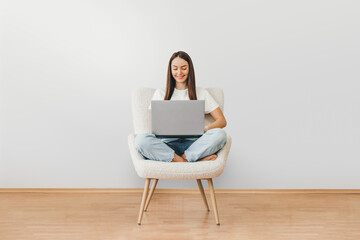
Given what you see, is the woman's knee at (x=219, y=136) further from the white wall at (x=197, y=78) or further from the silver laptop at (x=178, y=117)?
the white wall at (x=197, y=78)

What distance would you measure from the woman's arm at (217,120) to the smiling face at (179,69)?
0.30 m

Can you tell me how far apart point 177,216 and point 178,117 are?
64cm

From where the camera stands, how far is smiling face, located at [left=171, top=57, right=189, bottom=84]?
227 centimetres

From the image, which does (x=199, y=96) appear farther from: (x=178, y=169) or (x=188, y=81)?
(x=178, y=169)

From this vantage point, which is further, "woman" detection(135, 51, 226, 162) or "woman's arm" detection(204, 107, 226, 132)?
"woman's arm" detection(204, 107, 226, 132)

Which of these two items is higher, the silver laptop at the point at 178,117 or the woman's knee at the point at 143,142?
the silver laptop at the point at 178,117

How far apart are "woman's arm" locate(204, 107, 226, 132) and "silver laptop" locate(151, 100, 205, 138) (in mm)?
200

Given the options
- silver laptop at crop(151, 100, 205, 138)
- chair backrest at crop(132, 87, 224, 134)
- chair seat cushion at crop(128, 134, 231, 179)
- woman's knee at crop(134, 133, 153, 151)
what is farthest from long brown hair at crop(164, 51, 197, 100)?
chair seat cushion at crop(128, 134, 231, 179)

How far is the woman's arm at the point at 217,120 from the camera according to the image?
2.21 m

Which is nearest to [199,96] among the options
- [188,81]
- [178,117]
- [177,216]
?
[188,81]

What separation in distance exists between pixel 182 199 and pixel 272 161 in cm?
77

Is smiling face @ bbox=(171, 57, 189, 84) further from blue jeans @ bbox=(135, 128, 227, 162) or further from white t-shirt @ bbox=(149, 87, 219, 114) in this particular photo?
blue jeans @ bbox=(135, 128, 227, 162)

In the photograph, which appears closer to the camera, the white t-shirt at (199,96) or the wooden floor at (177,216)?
the wooden floor at (177,216)

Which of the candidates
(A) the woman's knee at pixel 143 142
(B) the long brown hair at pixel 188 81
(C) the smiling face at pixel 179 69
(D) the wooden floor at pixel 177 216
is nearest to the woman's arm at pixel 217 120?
(B) the long brown hair at pixel 188 81
